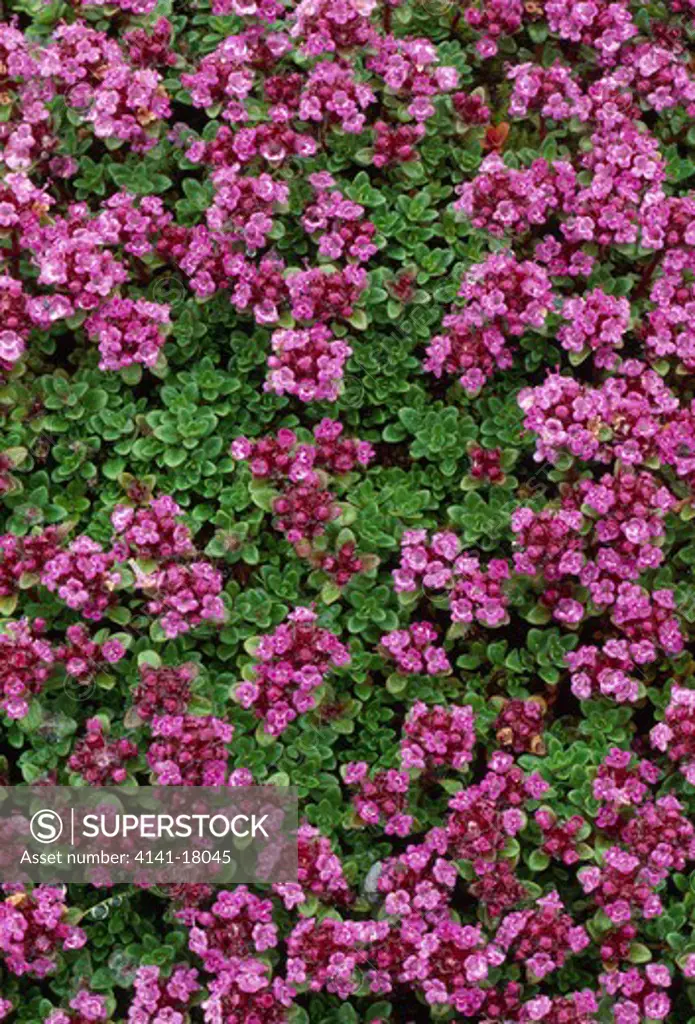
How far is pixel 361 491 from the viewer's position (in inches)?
151

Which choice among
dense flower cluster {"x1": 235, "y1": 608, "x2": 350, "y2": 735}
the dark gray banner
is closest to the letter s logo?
the dark gray banner

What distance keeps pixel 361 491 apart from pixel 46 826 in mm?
1315

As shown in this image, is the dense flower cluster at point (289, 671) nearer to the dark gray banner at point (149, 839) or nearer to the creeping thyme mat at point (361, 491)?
the creeping thyme mat at point (361, 491)

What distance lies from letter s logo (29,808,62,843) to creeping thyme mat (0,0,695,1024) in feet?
0.36

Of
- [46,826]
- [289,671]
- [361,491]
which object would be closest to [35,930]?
[46,826]

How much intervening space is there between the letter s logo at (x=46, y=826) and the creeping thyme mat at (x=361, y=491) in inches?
4.3

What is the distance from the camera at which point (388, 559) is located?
12.6 ft

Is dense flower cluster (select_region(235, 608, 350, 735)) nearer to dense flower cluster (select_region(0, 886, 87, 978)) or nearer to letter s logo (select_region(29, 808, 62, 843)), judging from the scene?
letter s logo (select_region(29, 808, 62, 843))

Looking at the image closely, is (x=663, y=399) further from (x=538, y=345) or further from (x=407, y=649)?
(x=407, y=649)

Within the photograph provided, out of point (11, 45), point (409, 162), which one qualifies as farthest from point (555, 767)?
point (11, 45)

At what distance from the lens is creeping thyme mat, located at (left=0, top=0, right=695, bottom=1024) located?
345cm

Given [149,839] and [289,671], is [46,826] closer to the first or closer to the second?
[149,839]

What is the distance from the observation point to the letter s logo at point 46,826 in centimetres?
347

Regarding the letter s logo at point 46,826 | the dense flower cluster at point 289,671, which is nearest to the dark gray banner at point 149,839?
the letter s logo at point 46,826
